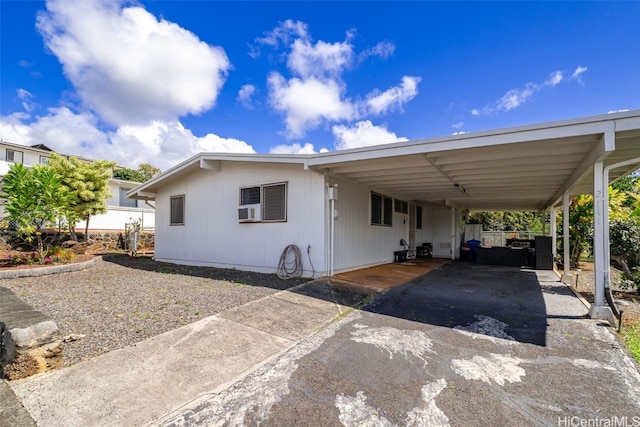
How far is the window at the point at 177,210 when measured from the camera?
983cm

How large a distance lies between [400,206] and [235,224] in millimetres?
6234

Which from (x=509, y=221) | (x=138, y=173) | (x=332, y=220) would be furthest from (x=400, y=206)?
(x=138, y=173)

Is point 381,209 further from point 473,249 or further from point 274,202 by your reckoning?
point 473,249

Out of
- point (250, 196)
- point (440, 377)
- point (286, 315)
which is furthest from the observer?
point (250, 196)

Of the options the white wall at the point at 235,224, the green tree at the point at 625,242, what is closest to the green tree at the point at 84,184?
the white wall at the point at 235,224

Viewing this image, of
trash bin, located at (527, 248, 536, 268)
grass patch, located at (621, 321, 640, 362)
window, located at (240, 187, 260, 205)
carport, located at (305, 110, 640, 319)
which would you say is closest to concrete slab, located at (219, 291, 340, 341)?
carport, located at (305, 110, 640, 319)

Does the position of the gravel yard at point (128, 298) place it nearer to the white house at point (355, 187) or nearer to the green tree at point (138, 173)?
the white house at point (355, 187)

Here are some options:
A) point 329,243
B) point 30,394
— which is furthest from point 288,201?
point 30,394

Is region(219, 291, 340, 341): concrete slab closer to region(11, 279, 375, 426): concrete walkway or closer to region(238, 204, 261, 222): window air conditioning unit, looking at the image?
region(11, 279, 375, 426): concrete walkway

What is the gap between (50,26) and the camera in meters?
7.52

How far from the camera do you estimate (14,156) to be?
1938 cm

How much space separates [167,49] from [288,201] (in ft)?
18.2

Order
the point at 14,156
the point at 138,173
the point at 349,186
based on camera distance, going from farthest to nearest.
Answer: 1. the point at 138,173
2. the point at 14,156
3. the point at 349,186

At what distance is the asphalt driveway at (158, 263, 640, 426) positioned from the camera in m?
2.09
